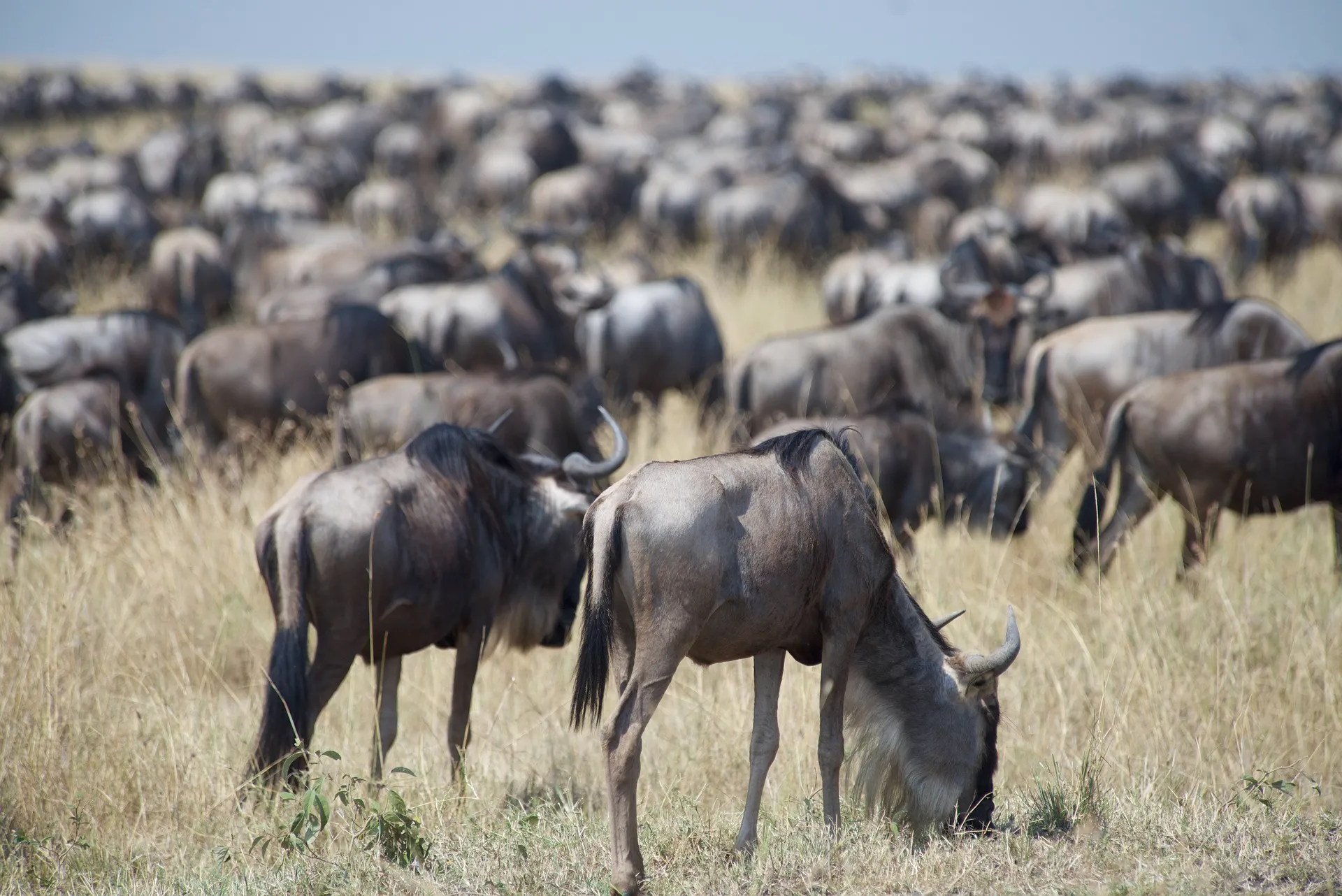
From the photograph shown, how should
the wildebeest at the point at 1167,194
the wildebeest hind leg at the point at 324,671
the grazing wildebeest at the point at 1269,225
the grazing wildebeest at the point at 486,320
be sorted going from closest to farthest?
the wildebeest hind leg at the point at 324,671 < the grazing wildebeest at the point at 486,320 < the grazing wildebeest at the point at 1269,225 < the wildebeest at the point at 1167,194

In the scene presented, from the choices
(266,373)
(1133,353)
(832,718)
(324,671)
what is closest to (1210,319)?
(1133,353)

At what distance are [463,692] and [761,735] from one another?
1372 millimetres

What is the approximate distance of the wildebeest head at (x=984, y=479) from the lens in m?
6.59

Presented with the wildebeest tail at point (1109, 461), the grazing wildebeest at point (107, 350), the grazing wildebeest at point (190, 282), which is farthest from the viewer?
the grazing wildebeest at point (190, 282)

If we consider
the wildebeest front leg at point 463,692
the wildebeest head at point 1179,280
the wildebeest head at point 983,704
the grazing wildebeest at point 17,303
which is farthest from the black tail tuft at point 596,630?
the grazing wildebeest at point 17,303

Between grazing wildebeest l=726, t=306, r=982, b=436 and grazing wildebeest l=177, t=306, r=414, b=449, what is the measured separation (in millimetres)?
2575

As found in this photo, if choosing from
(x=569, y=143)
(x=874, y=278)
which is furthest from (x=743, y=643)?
(x=569, y=143)

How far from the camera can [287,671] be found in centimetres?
383

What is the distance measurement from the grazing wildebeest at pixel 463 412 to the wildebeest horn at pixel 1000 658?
3.44m

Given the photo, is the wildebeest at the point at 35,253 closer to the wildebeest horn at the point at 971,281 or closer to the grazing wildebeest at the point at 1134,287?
the wildebeest horn at the point at 971,281

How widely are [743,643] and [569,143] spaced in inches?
864

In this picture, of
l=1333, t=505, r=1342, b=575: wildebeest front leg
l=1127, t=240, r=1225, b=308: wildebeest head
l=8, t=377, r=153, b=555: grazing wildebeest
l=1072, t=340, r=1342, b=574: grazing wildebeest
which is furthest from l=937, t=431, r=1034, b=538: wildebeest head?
l=8, t=377, r=153, b=555: grazing wildebeest

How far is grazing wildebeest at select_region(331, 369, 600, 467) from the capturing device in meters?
6.63

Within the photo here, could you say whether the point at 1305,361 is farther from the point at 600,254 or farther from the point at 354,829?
the point at 600,254
